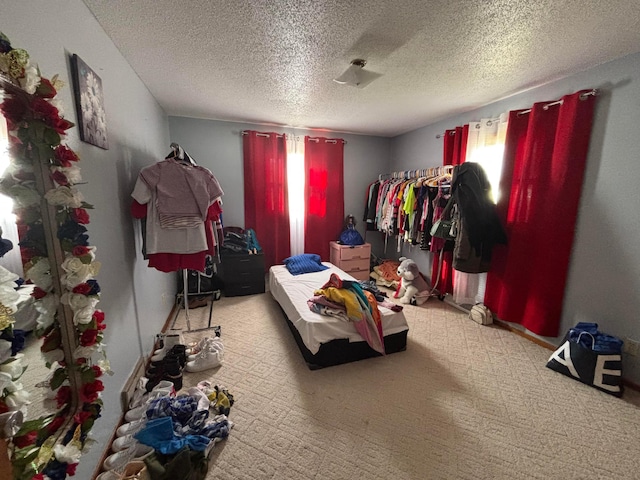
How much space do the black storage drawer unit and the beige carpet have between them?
43.4 inches

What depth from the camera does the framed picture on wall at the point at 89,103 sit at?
3.95 ft

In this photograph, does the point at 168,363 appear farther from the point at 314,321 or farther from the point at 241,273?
the point at 241,273

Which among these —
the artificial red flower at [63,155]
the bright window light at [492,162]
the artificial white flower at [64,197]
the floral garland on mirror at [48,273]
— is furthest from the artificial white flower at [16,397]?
the bright window light at [492,162]

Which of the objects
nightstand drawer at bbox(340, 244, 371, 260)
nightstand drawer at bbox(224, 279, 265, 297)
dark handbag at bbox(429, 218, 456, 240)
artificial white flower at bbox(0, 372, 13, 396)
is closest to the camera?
artificial white flower at bbox(0, 372, 13, 396)

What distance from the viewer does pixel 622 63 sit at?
1.82 metres

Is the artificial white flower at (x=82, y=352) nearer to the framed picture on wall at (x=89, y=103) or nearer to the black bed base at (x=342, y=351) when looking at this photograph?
the framed picture on wall at (x=89, y=103)

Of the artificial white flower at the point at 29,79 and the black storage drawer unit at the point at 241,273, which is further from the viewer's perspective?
the black storage drawer unit at the point at 241,273

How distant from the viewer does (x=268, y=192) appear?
12.6 feet

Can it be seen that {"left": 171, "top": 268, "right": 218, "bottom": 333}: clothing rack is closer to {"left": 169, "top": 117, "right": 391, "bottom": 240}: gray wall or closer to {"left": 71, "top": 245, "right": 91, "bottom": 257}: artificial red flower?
{"left": 169, "top": 117, "right": 391, "bottom": 240}: gray wall

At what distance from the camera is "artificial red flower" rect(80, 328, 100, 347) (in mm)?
965

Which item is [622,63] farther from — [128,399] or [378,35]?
[128,399]

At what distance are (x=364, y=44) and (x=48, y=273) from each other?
79.1 inches

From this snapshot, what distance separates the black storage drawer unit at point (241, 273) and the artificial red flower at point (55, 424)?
8.12ft

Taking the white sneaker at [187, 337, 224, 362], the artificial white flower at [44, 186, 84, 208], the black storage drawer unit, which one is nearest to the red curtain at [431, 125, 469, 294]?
the black storage drawer unit
